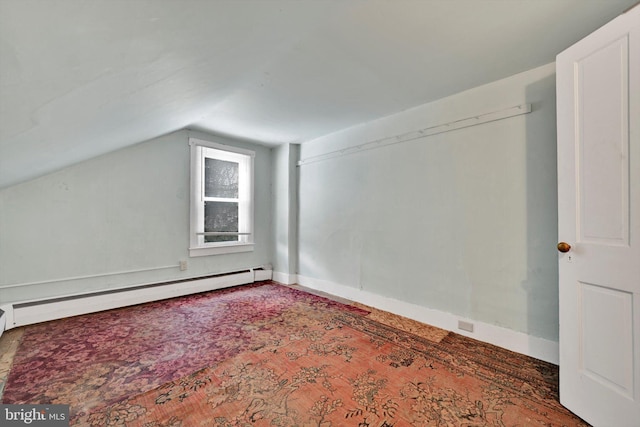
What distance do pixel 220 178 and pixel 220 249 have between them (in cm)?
111

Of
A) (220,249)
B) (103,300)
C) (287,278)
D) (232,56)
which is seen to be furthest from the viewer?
(287,278)

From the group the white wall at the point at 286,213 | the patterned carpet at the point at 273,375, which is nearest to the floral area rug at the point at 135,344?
the patterned carpet at the point at 273,375

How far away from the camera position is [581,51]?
4.97 ft

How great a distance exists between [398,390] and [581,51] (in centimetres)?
231

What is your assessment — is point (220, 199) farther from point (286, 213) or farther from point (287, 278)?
point (287, 278)

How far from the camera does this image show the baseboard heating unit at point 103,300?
256 cm

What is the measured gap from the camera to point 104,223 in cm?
307

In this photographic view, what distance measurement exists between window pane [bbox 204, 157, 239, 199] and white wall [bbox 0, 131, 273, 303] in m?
0.33

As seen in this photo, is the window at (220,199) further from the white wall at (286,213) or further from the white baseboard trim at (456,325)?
the white baseboard trim at (456,325)

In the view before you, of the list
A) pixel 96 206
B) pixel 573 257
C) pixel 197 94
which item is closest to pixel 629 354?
pixel 573 257

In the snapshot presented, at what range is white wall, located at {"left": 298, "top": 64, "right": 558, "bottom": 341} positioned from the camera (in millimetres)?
2119

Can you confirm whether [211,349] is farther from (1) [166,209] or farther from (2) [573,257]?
(2) [573,257]

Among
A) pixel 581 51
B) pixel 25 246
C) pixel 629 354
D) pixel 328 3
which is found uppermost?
pixel 328 3

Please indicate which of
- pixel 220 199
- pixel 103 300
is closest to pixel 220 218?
pixel 220 199
